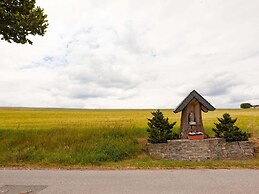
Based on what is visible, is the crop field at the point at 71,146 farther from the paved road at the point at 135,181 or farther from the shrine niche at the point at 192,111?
the paved road at the point at 135,181

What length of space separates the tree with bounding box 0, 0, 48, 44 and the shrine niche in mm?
9469

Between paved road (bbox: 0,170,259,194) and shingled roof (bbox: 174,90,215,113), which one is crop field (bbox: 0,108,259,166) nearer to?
shingled roof (bbox: 174,90,215,113)

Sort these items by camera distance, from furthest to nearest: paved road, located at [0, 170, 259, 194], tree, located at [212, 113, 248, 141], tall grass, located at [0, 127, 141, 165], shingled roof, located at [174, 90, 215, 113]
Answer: shingled roof, located at [174, 90, 215, 113], tree, located at [212, 113, 248, 141], tall grass, located at [0, 127, 141, 165], paved road, located at [0, 170, 259, 194]

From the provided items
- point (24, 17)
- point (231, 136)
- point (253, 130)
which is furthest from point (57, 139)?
point (253, 130)

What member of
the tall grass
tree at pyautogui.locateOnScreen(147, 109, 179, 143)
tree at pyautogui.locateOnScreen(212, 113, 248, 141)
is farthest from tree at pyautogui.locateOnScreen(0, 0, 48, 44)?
tree at pyautogui.locateOnScreen(212, 113, 248, 141)

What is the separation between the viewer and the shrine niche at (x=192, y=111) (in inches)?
726

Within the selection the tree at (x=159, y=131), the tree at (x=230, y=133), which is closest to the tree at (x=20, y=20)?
the tree at (x=159, y=131)

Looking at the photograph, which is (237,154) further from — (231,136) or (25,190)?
(25,190)

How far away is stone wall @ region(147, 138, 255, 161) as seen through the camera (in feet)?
55.2

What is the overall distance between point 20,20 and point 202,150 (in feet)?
40.2

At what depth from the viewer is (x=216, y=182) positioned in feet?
32.8

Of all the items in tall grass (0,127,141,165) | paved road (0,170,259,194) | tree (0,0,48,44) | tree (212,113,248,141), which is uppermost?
tree (0,0,48,44)

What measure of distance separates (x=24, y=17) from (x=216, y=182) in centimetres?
1329

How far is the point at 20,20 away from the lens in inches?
683
